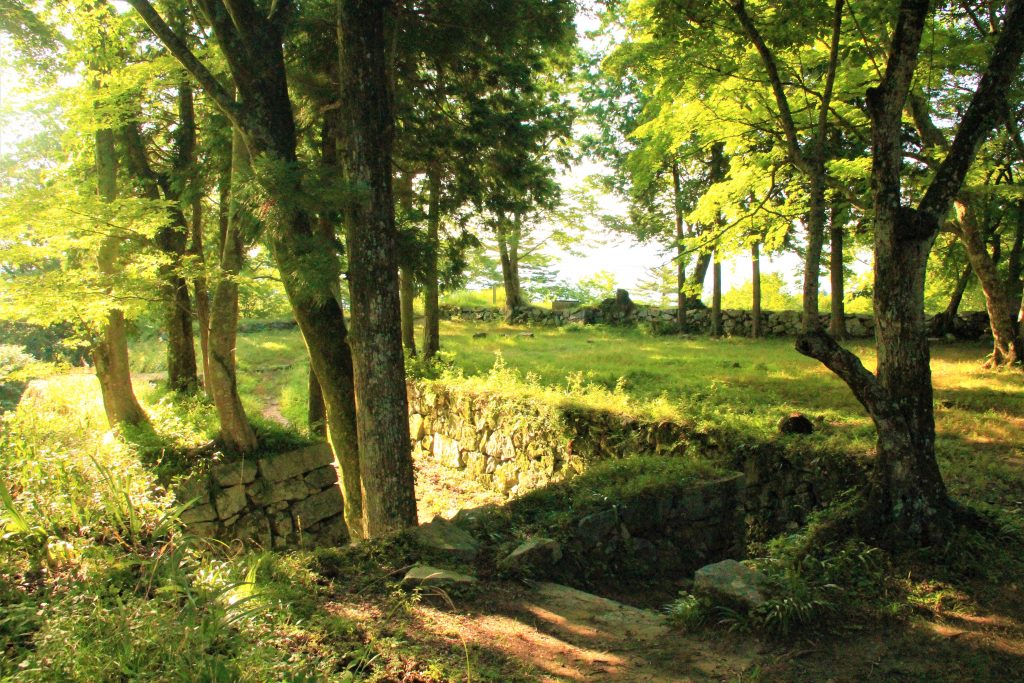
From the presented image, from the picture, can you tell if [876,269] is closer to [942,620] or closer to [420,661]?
[942,620]

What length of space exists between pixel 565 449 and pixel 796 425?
317 cm

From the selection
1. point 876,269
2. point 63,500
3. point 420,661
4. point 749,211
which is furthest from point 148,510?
point 749,211

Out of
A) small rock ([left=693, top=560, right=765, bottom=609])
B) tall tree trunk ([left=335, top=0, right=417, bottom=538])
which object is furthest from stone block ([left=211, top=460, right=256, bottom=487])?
small rock ([left=693, top=560, right=765, bottom=609])

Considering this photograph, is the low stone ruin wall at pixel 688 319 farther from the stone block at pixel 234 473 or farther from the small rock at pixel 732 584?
the stone block at pixel 234 473

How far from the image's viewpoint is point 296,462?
955 centimetres

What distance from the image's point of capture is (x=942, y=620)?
14.4ft

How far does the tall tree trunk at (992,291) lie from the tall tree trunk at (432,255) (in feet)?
26.9

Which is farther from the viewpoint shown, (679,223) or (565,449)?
(679,223)

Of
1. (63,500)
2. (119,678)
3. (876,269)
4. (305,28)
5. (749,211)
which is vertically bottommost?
(119,678)

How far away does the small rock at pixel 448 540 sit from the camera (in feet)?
17.2

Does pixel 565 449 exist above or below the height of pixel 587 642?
above

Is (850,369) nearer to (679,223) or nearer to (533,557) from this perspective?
(533,557)

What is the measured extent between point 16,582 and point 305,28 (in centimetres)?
698

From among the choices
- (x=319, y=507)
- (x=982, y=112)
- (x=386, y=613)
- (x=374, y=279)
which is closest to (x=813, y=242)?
(x=982, y=112)
